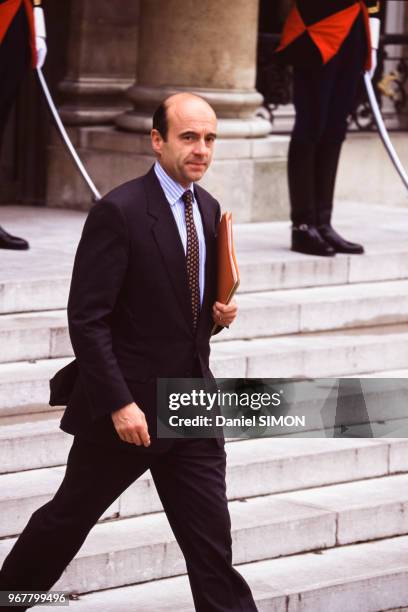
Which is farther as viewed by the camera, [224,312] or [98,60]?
[98,60]

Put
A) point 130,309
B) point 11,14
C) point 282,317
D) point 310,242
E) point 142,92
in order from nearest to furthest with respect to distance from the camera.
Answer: point 130,309
point 282,317
point 11,14
point 310,242
point 142,92

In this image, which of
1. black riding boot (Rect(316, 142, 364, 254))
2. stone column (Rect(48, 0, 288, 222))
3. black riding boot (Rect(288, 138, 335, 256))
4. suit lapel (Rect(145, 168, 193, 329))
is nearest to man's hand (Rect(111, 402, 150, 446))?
suit lapel (Rect(145, 168, 193, 329))

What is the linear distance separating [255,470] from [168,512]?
1866 mm

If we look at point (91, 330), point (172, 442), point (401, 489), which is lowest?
point (401, 489)

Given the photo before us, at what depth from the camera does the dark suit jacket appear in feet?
14.1

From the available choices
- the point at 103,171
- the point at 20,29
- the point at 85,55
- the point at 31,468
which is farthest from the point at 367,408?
the point at 85,55

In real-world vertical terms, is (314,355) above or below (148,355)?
below

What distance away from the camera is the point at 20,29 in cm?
810

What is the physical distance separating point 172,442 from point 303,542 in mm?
1829

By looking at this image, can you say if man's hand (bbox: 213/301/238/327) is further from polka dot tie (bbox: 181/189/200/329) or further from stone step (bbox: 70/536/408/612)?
stone step (bbox: 70/536/408/612)

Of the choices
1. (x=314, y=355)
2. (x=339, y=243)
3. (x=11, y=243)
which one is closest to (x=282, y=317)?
(x=314, y=355)

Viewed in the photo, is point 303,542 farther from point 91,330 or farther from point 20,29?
point 20,29

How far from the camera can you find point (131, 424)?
14.0 feet

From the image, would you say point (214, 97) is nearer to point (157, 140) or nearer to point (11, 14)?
point (11, 14)
